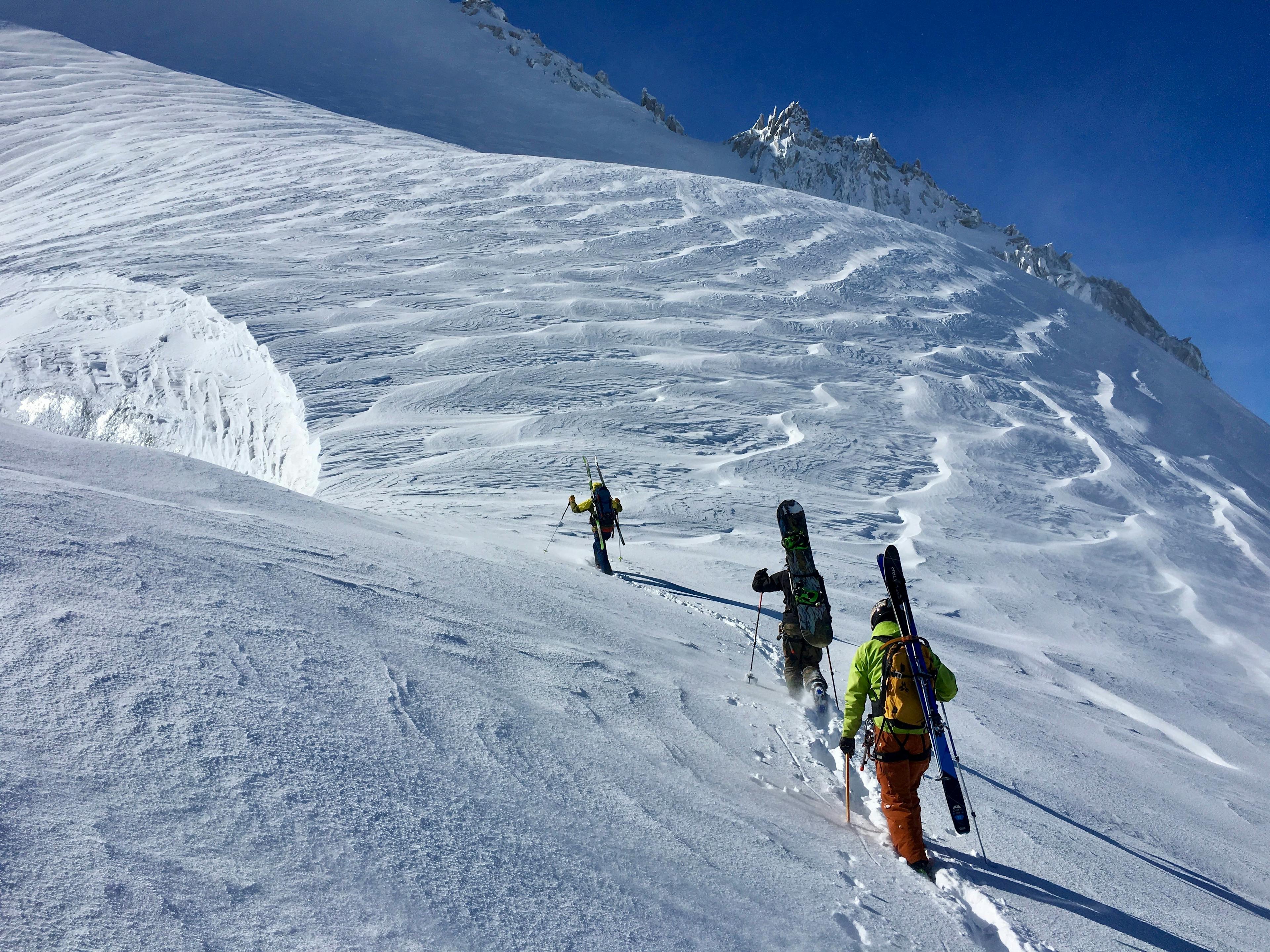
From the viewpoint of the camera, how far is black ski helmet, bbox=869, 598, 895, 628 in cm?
389

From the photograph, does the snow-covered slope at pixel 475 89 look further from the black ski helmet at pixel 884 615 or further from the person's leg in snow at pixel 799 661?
Result: the black ski helmet at pixel 884 615

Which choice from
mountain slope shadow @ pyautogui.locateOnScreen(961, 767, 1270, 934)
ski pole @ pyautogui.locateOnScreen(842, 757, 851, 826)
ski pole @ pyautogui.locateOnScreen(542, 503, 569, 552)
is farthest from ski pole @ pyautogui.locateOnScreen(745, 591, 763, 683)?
ski pole @ pyautogui.locateOnScreen(542, 503, 569, 552)

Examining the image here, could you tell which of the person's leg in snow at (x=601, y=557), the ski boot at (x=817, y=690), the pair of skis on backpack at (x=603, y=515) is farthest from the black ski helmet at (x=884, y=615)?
the pair of skis on backpack at (x=603, y=515)

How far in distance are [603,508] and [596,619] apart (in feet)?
10.3

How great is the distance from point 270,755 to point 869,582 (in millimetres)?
7989

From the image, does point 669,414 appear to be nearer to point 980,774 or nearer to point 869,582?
point 869,582

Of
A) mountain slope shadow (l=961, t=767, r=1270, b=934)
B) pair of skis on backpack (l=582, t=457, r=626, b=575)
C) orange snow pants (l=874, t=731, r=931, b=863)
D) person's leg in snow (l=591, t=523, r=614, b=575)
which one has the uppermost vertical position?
pair of skis on backpack (l=582, t=457, r=626, b=575)

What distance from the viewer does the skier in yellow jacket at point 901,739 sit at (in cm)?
347

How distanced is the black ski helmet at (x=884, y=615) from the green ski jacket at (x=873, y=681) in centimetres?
3

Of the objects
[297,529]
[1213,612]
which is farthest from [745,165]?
Answer: [297,529]

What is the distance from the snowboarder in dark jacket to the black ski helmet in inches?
56.4

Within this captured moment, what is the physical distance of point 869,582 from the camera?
930 centimetres

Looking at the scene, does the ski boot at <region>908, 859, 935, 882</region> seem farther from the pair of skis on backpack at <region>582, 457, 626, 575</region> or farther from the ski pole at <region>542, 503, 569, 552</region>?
the ski pole at <region>542, 503, 569, 552</region>

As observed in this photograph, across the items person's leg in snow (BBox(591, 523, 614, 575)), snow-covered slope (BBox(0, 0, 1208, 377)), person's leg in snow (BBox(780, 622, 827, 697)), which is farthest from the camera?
snow-covered slope (BBox(0, 0, 1208, 377))
